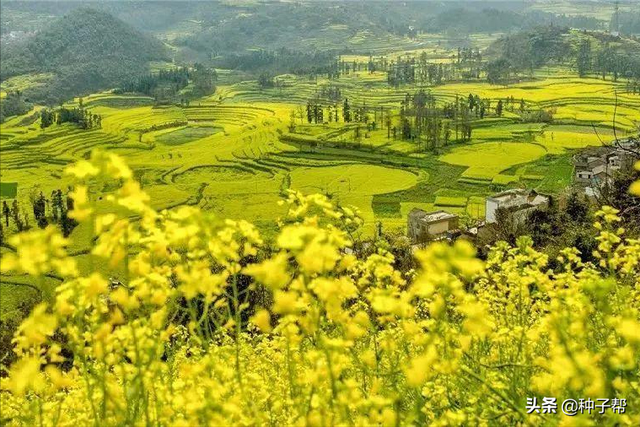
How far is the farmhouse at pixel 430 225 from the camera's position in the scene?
28.8 meters

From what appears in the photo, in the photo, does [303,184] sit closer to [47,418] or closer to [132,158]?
[132,158]

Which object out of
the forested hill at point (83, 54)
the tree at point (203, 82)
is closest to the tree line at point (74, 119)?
the tree at point (203, 82)

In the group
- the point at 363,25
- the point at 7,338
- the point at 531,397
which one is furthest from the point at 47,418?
the point at 363,25

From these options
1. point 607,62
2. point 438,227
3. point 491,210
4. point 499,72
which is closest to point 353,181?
point 491,210

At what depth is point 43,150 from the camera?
189ft

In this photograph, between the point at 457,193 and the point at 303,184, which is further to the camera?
the point at 303,184

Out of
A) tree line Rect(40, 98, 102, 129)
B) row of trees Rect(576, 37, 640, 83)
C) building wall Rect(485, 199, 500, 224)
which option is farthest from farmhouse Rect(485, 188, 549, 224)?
row of trees Rect(576, 37, 640, 83)

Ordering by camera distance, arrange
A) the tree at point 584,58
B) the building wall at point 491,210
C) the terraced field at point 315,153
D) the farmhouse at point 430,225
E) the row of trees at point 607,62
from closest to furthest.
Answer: the farmhouse at point 430,225, the building wall at point 491,210, the terraced field at point 315,153, the row of trees at point 607,62, the tree at point 584,58

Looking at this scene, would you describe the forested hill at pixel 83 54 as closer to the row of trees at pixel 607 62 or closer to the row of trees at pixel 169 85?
the row of trees at pixel 169 85

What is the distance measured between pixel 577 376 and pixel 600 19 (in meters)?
212

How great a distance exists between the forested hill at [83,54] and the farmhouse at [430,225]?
3160 inches

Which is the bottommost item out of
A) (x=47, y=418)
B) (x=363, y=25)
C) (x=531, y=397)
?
(x=47, y=418)

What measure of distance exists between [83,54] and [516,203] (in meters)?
110

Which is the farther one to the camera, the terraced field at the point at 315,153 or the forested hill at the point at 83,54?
the forested hill at the point at 83,54
